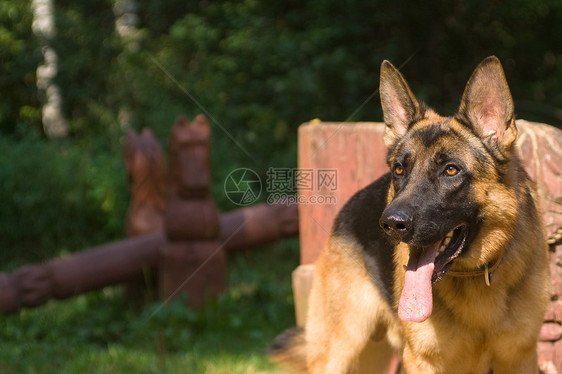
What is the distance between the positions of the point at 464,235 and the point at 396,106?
847 millimetres

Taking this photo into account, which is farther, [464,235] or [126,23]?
[126,23]

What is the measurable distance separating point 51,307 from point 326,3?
227 inches

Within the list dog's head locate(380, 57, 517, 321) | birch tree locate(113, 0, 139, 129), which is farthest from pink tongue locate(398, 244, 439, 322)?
birch tree locate(113, 0, 139, 129)

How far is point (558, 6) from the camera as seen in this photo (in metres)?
10.2

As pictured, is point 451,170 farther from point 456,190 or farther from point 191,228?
point 191,228

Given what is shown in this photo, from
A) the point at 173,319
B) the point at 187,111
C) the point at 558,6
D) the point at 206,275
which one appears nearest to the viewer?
the point at 173,319

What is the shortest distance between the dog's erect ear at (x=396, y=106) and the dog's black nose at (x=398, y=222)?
80 cm

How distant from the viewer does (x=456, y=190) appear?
3361 millimetres

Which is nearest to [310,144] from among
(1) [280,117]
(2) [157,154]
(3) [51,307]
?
(2) [157,154]

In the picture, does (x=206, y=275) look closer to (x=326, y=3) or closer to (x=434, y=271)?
(x=434, y=271)

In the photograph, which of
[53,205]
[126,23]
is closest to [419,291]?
[53,205]

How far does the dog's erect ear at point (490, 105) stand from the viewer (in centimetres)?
339

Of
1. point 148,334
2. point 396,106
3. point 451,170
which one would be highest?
point 396,106
